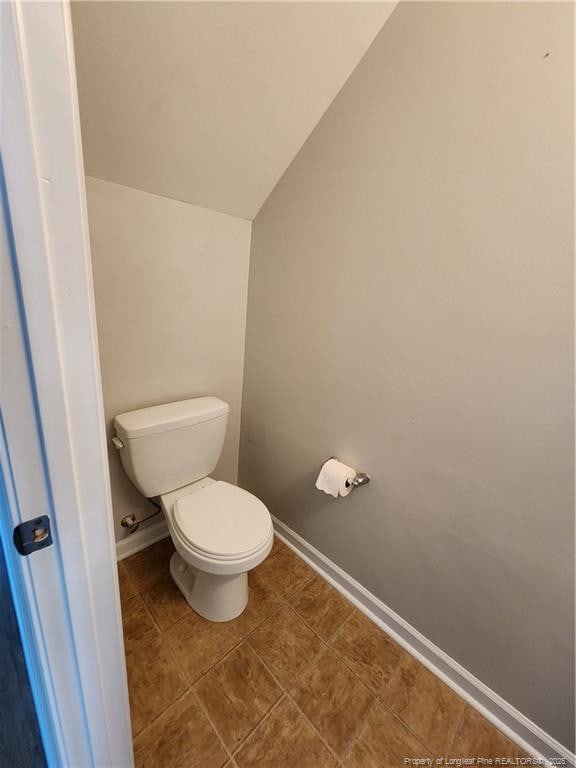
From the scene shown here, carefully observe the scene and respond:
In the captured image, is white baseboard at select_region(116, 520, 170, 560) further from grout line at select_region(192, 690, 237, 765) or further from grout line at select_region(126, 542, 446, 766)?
grout line at select_region(192, 690, 237, 765)

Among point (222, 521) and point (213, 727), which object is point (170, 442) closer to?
point (222, 521)

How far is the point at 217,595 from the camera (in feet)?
4.09

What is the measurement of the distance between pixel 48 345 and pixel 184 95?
102cm

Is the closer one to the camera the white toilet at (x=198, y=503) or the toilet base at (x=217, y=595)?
the white toilet at (x=198, y=503)

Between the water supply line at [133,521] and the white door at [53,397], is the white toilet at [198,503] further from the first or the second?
the white door at [53,397]

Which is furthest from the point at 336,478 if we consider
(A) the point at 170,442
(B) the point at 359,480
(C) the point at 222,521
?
(A) the point at 170,442

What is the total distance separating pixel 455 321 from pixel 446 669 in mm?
1261

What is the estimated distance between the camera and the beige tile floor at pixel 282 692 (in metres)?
0.95

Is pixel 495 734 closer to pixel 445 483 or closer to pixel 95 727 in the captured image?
pixel 445 483

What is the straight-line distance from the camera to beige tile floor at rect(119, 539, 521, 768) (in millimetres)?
945

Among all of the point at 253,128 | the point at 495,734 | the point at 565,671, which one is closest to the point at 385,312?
the point at 253,128

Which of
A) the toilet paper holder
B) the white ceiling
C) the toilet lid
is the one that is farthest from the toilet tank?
the white ceiling

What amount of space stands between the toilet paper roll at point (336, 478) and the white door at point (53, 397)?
823 mm

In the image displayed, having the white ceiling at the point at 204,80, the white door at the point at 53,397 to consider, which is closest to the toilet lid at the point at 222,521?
the white door at the point at 53,397
